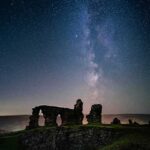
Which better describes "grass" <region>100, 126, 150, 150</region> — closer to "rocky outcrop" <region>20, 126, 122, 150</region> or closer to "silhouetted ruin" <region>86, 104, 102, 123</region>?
"rocky outcrop" <region>20, 126, 122, 150</region>

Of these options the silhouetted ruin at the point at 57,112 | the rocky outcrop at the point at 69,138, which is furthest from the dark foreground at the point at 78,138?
the silhouetted ruin at the point at 57,112

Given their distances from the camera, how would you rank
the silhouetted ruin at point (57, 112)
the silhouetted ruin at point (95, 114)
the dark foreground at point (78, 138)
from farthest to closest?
1. the silhouetted ruin at point (57, 112)
2. the silhouetted ruin at point (95, 114)
3. the dark foreground at point (78, 138)

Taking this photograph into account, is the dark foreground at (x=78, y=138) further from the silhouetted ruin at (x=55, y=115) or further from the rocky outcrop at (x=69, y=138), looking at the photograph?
the silhouetted ruin at (x=55, y=115)

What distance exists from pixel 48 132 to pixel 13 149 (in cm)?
723

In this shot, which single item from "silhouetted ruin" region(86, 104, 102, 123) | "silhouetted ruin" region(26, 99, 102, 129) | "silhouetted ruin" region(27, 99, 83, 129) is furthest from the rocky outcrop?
"silhouetted ruin" region(27, 99, 83, 129)

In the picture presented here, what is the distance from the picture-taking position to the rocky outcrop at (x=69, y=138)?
45.6 m

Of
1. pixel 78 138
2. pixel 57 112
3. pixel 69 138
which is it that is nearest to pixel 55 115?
pixel 57 112

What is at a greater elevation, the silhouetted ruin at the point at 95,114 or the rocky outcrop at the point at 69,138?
the silhouetted ruin at the point at 95,114

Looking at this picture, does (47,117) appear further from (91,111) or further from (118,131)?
(118,131)

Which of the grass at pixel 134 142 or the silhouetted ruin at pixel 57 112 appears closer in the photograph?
the grass at pixel 134 142

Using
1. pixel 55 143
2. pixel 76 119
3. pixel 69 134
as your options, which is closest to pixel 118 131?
pixel 69 134

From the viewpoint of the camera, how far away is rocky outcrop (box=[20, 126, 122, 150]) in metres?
45.6

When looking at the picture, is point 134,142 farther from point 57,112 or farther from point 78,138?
point 57,112

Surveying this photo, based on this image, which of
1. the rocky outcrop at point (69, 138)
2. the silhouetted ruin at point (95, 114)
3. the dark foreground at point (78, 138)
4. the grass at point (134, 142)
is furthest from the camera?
the silhouetted ruin at point (95, 114)
